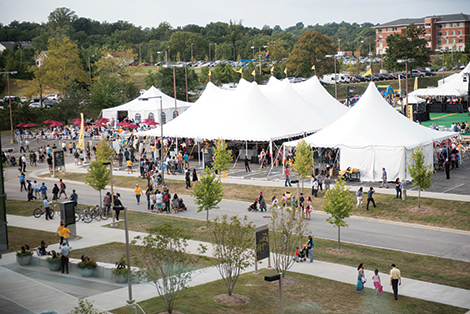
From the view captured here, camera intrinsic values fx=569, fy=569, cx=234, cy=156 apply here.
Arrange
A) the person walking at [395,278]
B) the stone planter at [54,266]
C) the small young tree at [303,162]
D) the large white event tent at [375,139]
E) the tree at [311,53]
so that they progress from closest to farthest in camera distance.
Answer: the person walking at [395,278], the stone planter at [54,266], the small young tree at [303,162], the large white event tent at [375,139], the tree at [311,53]

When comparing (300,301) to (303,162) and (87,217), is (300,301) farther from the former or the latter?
(87,217)

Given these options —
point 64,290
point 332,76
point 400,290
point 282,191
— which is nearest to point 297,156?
point 282,191

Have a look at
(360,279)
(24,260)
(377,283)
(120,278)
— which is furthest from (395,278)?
(24,260)

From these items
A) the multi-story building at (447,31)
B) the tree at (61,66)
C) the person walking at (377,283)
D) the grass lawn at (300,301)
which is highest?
the multi-story building at (447,31)

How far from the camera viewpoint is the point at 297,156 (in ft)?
111

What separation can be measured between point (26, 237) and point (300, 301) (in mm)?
15375

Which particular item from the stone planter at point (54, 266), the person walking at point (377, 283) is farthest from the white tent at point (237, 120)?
the person walking at point (377, 283)

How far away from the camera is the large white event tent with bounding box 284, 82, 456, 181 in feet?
116

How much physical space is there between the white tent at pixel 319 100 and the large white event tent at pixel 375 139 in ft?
39.9

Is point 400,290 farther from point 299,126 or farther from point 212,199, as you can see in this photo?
point 299,126

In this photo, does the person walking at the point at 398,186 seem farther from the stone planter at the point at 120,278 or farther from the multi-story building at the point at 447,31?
the multi-story building at the point at 447,31

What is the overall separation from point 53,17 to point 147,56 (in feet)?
101

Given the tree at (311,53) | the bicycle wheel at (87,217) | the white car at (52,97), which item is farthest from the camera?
the tree at (311,53)

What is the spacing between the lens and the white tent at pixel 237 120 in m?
42.3
